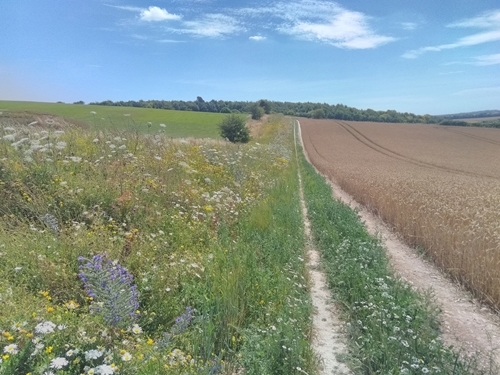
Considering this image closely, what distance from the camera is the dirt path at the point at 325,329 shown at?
369 cm

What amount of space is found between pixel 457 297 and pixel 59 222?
272 inches

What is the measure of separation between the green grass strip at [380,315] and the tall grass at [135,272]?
2.03 feet

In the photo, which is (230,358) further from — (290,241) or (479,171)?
(479,171)

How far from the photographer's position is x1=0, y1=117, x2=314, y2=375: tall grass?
290 centimetres

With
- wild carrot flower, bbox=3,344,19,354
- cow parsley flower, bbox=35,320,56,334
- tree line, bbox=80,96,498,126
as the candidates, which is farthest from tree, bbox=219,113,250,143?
tree line, bbox=80,96,498,126

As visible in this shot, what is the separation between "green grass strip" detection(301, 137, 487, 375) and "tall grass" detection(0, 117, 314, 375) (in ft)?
2.03

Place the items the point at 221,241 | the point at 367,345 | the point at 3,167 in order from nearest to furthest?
the point at 367,345 < the point at 221,241 < the point at 3,167

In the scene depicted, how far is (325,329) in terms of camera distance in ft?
14.7

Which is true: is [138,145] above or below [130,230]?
above

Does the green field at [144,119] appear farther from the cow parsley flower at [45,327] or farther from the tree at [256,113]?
the tree at [256,113]

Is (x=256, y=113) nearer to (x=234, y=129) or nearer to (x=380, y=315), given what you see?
(x=234, y=129)

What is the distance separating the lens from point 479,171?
2905 centimetres

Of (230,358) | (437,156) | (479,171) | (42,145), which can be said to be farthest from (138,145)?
(437,156)

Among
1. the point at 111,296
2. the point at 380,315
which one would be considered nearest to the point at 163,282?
the point at 111,296
